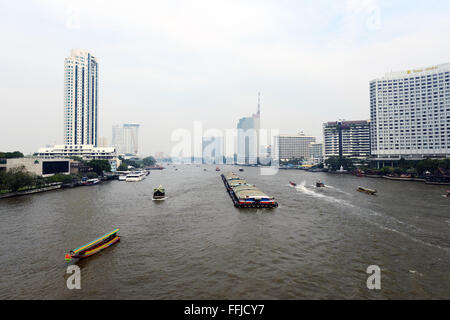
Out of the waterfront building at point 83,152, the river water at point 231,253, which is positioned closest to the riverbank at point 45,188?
the river water at point 231,253

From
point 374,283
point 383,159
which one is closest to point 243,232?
point 374,283

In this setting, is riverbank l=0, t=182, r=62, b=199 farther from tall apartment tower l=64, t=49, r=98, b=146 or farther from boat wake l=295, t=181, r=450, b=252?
tall apartment tower l=64, t=49, r=98, b=146

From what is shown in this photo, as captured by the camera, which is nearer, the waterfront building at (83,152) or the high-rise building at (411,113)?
the high-rise building at (411,113)

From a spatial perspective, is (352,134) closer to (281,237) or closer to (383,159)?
(383,159)

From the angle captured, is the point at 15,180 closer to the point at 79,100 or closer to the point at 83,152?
the point at 83,152

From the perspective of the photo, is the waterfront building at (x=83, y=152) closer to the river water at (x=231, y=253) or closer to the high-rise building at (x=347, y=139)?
the river water at (x=231, y=253)

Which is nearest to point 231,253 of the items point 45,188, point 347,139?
point 45,188

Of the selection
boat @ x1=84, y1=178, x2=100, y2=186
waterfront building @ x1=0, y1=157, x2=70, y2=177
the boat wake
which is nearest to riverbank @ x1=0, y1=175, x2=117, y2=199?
boat @ x1=84, y1=178, x2=100, y2=186
